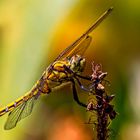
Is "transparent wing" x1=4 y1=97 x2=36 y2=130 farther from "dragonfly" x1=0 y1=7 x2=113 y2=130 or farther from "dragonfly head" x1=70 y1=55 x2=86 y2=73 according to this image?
"dragonfly head" x1=70 y1=55 x2=86 y2=73

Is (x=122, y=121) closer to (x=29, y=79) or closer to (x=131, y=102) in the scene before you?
(x=131, y=102)

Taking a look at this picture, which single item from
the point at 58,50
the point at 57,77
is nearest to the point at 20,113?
the point at 57,77

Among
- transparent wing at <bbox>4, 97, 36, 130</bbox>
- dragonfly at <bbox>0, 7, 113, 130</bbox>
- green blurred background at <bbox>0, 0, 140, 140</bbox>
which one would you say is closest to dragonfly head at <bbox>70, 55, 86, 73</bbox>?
dragonfly at <bbox>0, 7, 113, 130</bbox>

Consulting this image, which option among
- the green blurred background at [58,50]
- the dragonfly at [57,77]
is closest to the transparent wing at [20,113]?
the dragonfly at [57,77]

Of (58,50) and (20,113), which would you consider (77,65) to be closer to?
(20,113)

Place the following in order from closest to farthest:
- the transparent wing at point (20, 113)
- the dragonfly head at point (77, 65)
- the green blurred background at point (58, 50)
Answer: the dragonfly head at point (77, 65), the transparent wing at point (20, 113), the green blurred background at point (58, 50)

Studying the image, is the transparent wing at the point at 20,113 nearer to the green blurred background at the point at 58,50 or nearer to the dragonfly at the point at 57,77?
the dragonfly at the point at 57,77

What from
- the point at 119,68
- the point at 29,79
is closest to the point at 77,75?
the point at 29,79

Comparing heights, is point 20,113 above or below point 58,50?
below
